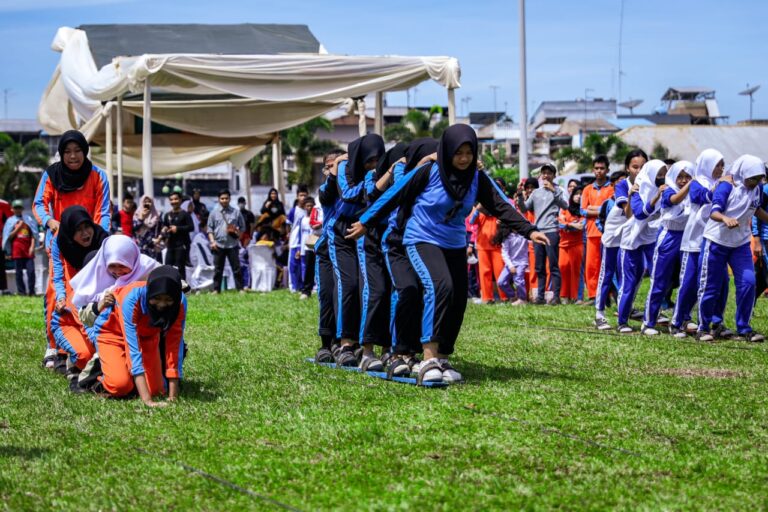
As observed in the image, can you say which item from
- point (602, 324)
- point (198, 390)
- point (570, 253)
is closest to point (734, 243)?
point (602, 324)

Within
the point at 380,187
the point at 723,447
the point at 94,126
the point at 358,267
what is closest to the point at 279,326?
the point at 358,267

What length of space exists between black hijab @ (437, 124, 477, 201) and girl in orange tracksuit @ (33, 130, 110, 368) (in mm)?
3538

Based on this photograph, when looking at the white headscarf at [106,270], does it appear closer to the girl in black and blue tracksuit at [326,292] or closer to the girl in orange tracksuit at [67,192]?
the girl in orange tracksuit at [67,192]

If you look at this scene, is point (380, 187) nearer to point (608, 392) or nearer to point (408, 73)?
point (608, 392)

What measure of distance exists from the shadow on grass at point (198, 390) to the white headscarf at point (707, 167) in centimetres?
602

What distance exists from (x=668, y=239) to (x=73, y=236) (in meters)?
6.53

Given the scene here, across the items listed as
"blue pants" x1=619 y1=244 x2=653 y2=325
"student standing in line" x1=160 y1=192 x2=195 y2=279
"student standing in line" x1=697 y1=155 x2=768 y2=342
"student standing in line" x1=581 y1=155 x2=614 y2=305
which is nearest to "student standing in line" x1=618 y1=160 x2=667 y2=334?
"blue pants" x1=619 y1=244 x2=653 y2=325

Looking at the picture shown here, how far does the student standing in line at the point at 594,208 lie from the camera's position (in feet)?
52.2

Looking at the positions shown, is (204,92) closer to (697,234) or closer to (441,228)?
(697,234)

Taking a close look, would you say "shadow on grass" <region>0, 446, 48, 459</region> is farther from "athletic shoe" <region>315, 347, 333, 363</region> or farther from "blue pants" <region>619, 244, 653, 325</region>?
"blue pants" <region>619, 244, 653, 325</region>

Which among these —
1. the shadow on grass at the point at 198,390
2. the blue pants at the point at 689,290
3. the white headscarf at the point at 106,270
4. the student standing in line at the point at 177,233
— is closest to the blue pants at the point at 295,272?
the student standing in line at the point at 177,233

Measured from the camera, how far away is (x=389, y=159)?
9.54 metres

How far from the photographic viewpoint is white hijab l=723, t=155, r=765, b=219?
11.7 meters

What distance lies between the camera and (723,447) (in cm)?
637
